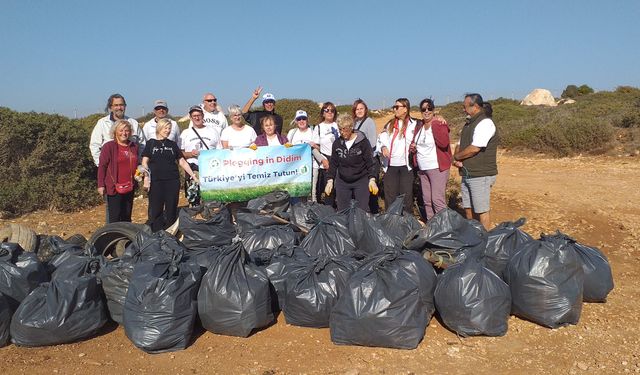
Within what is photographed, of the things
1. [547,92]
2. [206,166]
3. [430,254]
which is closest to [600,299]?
[430,254]

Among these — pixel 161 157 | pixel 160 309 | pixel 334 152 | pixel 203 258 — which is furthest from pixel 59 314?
pixel 334 152

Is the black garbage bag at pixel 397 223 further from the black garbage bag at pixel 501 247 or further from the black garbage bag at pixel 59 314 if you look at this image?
the black garbage bag at pixel 59 314

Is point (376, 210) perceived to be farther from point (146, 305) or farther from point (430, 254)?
point (146, 305)

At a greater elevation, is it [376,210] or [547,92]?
[547,92]

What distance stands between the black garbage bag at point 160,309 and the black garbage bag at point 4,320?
2.88 feet

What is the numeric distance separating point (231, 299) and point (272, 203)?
2.03 m

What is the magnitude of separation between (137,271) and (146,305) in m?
0.31

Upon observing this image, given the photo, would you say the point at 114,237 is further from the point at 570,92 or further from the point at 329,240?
the point at 570,92

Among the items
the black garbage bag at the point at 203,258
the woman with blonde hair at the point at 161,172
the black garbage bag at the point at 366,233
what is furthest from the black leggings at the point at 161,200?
the black garbage bag at the point at 366,233

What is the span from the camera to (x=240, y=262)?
12.6ft

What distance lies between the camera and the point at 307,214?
5266 mm

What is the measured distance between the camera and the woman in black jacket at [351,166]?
5.44 meters

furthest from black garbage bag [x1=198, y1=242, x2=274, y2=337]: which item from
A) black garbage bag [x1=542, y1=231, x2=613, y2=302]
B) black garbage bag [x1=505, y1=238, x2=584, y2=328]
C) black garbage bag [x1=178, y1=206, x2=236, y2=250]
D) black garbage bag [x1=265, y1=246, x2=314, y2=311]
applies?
black garbage bag [x1=542, y1=231, x2=613, y2=302]

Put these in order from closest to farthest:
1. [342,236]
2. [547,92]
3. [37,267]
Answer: [37,267]
[342,236]
[547,92]
